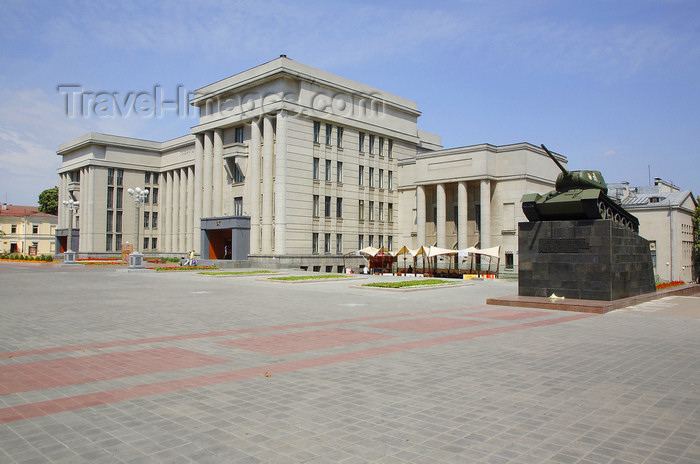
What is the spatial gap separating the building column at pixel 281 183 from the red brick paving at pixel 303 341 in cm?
3335

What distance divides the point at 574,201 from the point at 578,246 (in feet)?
5.26

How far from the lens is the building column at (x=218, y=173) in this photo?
50750mm

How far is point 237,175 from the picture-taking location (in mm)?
50094

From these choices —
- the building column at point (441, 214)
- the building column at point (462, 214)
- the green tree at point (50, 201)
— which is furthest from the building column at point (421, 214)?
the green tree at point (50, 201)

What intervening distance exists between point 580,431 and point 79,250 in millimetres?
72945

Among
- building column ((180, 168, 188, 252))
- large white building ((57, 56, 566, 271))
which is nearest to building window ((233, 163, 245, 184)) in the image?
large white building ((57, 56, 566, 271))

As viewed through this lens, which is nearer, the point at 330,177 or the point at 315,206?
the point at 315,206

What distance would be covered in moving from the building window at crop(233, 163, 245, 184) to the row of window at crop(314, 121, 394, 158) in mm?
8174

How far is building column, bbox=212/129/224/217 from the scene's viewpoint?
50.8m

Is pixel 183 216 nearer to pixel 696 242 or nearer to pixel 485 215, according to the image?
pixel 485 215

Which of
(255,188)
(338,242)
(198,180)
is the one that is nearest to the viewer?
(255,188)

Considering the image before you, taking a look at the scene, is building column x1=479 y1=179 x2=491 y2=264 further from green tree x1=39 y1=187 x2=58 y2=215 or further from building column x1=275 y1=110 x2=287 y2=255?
green tree x1=39 y1=187 x2=58 y2=215

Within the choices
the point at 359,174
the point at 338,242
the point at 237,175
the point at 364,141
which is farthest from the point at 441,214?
the point at 237,175

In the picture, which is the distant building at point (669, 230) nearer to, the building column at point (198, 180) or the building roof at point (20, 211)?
the building column at point (198, 180)
